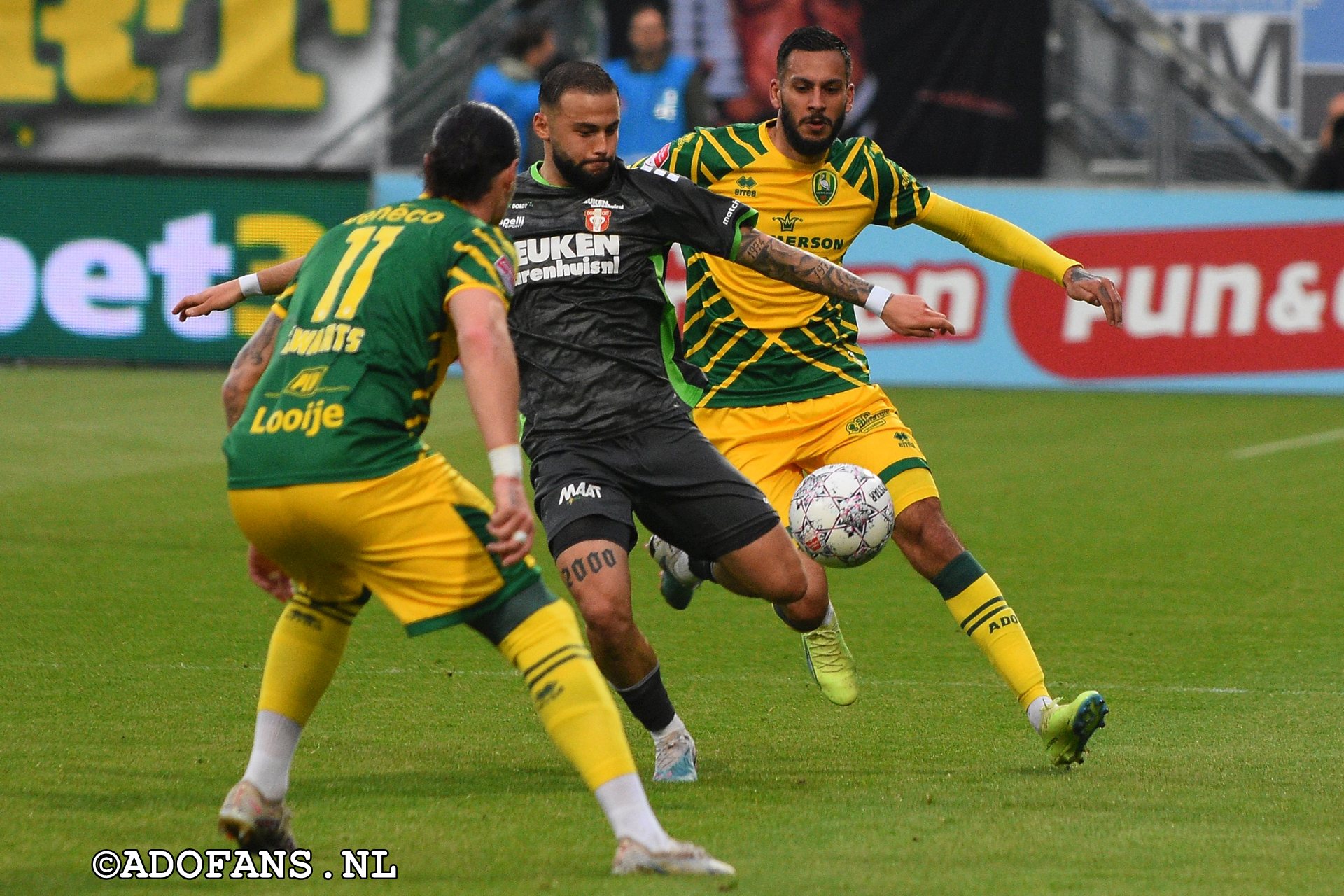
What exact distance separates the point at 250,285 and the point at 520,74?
33.8 feet

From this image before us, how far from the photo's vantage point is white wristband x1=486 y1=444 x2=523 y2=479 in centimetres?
458

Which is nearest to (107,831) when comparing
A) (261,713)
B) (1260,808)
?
(261,713)

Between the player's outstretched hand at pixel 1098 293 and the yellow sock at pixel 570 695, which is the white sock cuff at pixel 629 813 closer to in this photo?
the yellow sock at pixel 570 695

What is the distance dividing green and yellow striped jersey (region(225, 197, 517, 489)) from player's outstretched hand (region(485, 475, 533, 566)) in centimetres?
34

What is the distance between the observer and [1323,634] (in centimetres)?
823

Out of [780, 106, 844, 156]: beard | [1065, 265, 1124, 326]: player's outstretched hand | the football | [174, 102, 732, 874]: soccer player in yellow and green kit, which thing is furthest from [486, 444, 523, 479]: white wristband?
[780, 106, 844, 156]: beard

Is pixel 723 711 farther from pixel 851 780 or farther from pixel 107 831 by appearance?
pixel 107 831

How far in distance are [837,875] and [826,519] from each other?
6.24 feet

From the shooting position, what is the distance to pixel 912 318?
577cm

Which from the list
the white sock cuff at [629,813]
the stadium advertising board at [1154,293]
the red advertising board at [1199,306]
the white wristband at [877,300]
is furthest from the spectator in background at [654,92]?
the white sock cuff at [629,813]

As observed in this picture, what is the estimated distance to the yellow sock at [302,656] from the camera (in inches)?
202

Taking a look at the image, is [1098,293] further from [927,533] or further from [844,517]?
[844,517]

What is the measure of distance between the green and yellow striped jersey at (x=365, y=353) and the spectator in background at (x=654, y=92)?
11.0 metres

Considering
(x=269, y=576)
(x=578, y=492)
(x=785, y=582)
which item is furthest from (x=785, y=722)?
(x=269, y=576)
